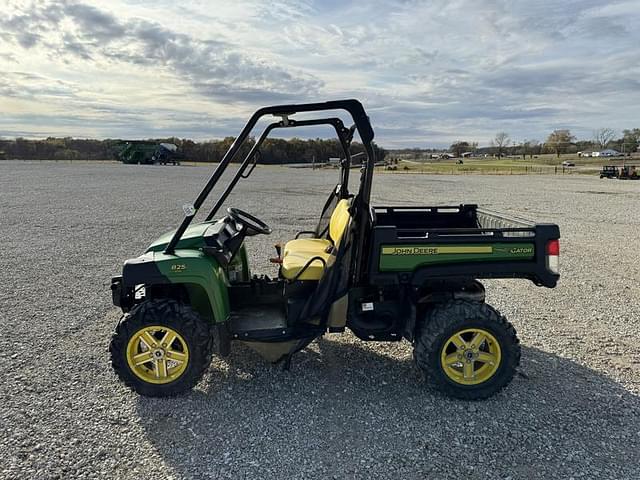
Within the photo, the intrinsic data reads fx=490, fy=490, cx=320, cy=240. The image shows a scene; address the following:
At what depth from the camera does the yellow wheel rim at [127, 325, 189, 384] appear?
3.60 metres

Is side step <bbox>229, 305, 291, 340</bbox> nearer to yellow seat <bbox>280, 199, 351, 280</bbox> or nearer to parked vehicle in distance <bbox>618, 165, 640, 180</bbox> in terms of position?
yellow seat <bbox>280, 199, 351, 280</bbox>

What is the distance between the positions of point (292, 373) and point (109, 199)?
15.6 m

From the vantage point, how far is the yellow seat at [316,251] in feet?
12.7

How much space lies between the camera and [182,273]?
141 inches

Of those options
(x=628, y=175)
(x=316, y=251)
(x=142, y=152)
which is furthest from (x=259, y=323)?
(x=142, y=152)

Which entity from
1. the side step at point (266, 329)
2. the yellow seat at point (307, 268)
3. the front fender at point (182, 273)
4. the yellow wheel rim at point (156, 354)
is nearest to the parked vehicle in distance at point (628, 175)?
the yellow seat at point (307, 268)

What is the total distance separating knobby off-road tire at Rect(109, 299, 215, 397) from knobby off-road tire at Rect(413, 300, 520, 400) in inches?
64.6

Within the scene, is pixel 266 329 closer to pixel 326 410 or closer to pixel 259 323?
pixel 259 323

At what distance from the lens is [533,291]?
6.49 metres

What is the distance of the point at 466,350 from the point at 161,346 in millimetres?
2270

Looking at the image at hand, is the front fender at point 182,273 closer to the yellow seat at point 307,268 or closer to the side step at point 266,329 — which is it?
the side step at point 266,329

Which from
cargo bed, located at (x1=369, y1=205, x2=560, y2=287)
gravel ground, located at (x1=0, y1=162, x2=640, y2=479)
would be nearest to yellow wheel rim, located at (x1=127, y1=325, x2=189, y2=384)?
gravel ground, located at (x1=0, y1=162, x2=640, y2=479)

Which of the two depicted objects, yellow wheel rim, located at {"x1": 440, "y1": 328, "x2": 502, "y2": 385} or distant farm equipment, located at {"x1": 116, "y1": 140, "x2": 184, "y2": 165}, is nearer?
yellow wheel rim, located at {"x1": 440, "y1": 328, "x2": 502, "y2": 385}

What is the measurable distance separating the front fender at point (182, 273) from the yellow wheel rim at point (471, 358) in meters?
1.73
